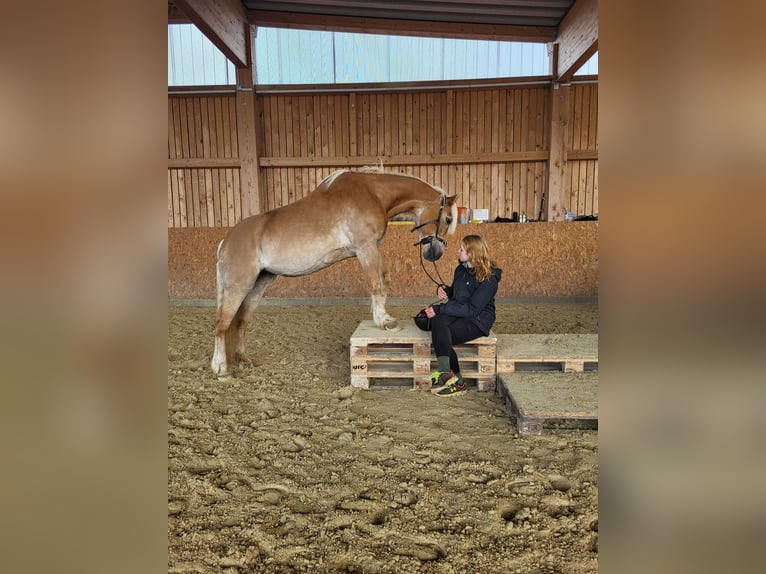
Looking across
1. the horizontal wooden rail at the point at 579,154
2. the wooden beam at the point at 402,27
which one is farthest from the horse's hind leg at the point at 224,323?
the horizontal wooden rail at the point at 579,154

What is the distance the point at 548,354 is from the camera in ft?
11.8

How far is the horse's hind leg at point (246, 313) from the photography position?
4.41m

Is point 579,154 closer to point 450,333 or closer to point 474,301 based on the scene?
point 474,301

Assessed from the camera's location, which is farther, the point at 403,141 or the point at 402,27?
the point at 403,141

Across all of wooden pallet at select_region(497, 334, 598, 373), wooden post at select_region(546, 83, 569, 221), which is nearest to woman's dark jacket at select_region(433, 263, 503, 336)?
wooden pallet at select_region(497, 334, 598, 373)

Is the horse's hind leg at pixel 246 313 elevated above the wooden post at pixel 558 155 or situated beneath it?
situated beneath

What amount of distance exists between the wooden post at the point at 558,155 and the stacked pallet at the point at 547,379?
676 cm

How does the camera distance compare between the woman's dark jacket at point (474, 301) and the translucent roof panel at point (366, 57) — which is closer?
the woman's dark jacket at point (474, 301)

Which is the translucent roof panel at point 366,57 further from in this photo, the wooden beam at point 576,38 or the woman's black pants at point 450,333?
the woman's black pants at point 450,333

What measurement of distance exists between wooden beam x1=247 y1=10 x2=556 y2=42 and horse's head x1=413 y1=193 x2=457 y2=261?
643 cm

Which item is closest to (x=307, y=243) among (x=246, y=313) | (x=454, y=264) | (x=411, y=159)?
(x=246, y=313)

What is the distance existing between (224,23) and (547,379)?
340 inches

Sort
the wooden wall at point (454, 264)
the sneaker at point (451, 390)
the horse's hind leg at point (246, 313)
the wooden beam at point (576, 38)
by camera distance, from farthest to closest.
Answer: the wooden wall at point (454, 264)
the wooden beam at point (576, 38)
the horse's hind leg at point (246, 313)
the sneaker at point (451, 390)
